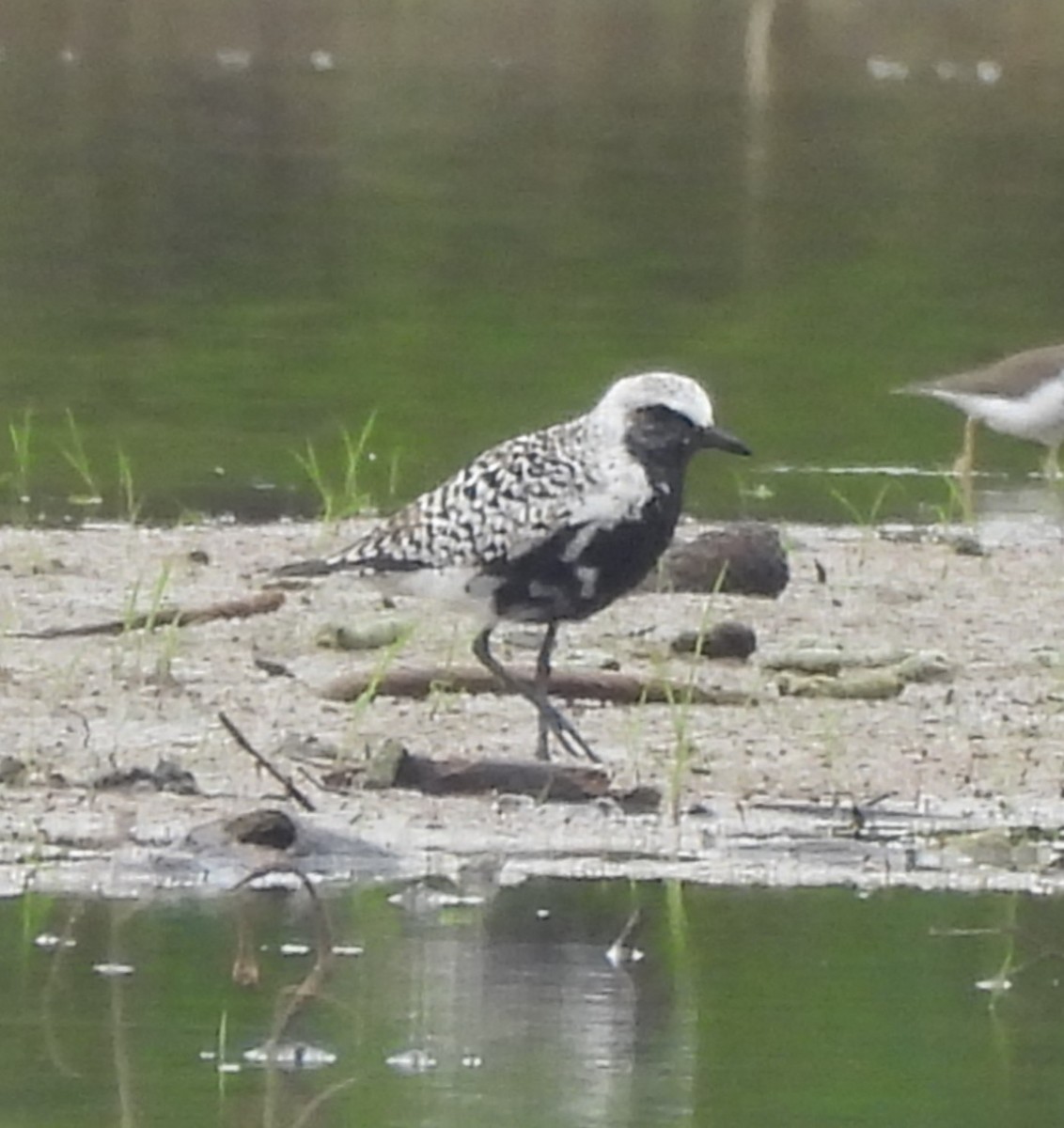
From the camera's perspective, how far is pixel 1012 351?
1641 centimetres

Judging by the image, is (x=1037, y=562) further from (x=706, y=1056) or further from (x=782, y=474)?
(x=706, y=1056)

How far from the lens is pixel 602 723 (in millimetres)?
8797

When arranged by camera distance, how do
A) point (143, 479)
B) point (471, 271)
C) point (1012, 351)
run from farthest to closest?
point (471, 271) < point (1012, 351) < point (143, 479)

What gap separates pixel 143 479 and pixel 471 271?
261 inches

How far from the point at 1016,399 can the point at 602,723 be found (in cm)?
479

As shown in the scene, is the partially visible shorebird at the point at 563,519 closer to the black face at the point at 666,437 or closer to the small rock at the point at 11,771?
the black face at the point at 666,437

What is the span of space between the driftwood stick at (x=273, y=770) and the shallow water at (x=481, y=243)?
4.27 meters

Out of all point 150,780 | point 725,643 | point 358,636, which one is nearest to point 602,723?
point 725,643

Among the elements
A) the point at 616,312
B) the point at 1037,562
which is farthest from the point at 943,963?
the point at 616,312

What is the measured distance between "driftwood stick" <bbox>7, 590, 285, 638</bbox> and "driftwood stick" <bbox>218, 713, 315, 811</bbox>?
1.50m

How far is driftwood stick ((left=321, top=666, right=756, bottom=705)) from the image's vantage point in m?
8.83

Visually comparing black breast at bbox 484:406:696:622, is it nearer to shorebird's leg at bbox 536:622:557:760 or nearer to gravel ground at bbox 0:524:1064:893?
shorebird's leg at bbox 536:622:557:760

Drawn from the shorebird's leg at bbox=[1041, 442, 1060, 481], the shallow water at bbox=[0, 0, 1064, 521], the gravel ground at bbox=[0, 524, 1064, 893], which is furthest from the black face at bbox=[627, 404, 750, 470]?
the shorebird's leg at bbox=[1041, 442, 1060, 481]

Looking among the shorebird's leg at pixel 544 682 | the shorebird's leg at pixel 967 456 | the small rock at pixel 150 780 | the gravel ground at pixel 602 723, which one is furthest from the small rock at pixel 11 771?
the shorebird's leg at pixel 967 456
